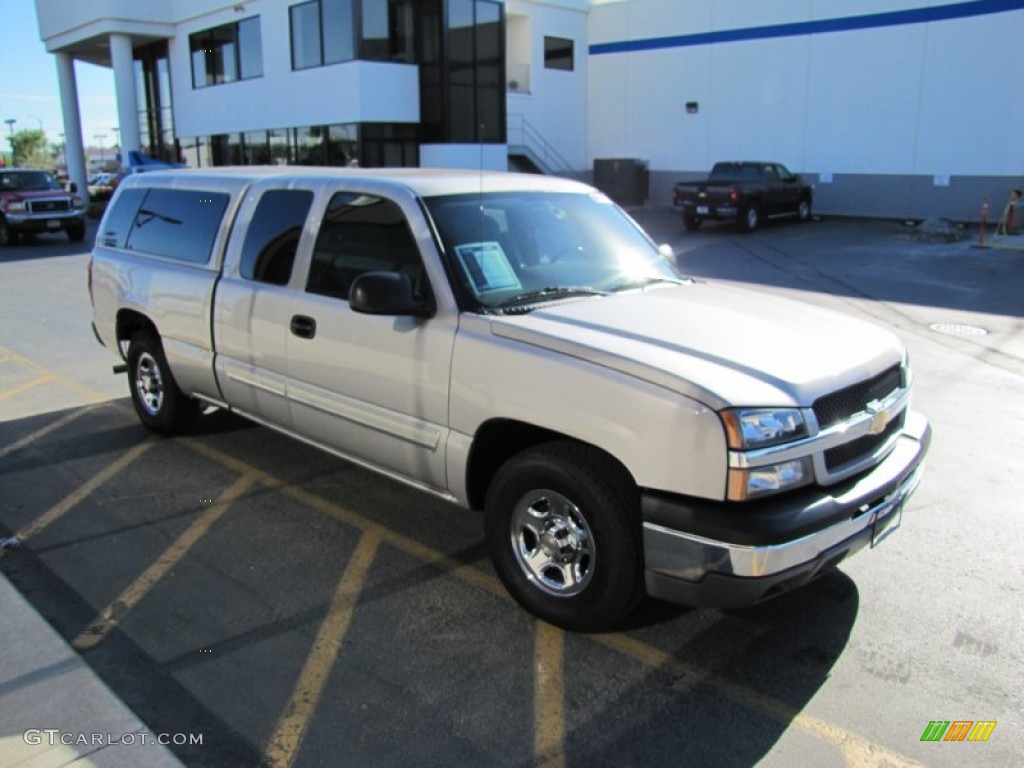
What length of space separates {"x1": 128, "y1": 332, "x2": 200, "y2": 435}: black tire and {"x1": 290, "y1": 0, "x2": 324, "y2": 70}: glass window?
75.7ft

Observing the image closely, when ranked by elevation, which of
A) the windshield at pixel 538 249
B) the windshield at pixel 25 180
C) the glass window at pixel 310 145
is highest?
the glass window at pixel 310 145

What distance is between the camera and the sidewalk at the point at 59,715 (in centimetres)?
283

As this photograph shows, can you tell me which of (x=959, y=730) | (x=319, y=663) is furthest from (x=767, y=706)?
(x=319, y=663)

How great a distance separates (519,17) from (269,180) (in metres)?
28.2

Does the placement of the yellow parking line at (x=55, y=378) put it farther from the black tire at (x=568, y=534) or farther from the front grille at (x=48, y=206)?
the front grille at (x=48, y=206)

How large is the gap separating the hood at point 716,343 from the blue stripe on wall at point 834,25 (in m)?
23.2

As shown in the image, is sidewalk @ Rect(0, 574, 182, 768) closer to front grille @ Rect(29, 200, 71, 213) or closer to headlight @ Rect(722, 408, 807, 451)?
headlight @ Rect(722, 408, 807, 451)

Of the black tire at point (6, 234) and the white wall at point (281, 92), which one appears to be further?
the white wall at point (281, 92)

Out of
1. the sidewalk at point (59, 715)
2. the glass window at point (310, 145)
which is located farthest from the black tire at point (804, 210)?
the sidewalk at point (59, 715)

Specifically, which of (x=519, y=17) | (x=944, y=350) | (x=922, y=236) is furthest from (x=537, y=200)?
(x=519, y=17)

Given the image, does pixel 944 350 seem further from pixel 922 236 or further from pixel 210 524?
pixel 922 236

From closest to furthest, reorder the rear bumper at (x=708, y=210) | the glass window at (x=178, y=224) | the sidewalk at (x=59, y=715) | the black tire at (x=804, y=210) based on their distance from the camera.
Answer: the sidewalk at (x=59, y=715) < the glass window at (x=178, y=224) < the rear bumper at (x=708, y=210) < the black tire at (x=804, y=210)

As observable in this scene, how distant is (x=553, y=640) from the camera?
3.66 meters

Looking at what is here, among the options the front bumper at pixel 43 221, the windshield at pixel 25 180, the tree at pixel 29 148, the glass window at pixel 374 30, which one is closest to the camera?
the front bumper at pixel 43 221
